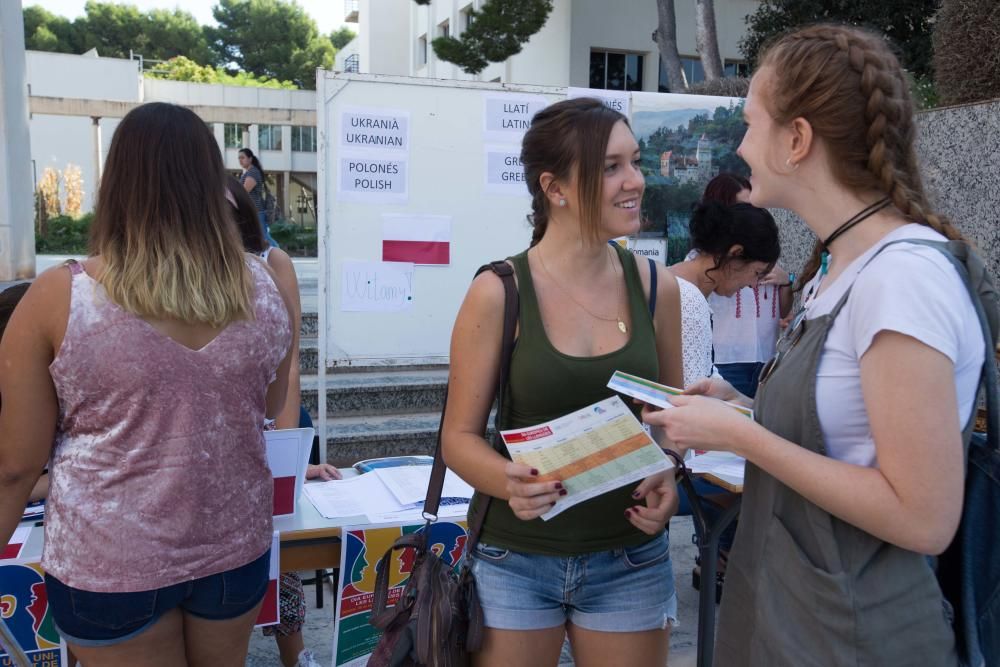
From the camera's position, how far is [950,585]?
49.5 inches

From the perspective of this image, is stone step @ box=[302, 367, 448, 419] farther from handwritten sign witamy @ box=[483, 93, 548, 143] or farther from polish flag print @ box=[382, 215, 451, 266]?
handwritten sign witamy @ box=[483, 93, 548, 143]

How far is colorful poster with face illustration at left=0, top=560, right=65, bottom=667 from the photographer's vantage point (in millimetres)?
2207

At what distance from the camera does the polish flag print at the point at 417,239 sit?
16.0 feet

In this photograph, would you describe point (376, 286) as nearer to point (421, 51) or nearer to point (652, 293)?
point (652, 293)

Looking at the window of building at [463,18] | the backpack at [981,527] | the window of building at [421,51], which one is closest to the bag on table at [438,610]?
the backpack at [981,527]

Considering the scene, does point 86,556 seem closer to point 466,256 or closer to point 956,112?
point 466,256

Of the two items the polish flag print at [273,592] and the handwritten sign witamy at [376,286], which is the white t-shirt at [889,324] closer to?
the polish flag print at [273,592]

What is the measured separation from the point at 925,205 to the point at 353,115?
3791 mm

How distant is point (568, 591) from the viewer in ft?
5.67

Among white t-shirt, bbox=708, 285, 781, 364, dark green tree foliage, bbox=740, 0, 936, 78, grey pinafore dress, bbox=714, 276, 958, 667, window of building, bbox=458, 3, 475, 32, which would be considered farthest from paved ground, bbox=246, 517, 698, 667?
window of building, bbox=458, 3, 475, 32

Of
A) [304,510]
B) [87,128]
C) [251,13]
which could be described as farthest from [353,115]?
[251,13]

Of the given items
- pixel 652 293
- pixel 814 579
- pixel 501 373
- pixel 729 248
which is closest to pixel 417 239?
pixel 729 248

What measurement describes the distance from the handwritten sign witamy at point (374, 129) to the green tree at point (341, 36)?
6052 cm

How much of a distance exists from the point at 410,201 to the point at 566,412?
3.35 metres
